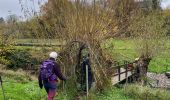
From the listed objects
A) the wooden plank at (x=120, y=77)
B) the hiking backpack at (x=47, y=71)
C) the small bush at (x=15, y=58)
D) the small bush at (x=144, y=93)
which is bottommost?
the small bush at (x=144, y=93)

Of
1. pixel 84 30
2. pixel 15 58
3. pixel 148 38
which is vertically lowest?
pixel 15 58

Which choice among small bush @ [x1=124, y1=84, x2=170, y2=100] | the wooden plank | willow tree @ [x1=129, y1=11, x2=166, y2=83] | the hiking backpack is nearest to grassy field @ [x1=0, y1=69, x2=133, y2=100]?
small bush @ [x1=124, y1=84, x2=170, y2=100]

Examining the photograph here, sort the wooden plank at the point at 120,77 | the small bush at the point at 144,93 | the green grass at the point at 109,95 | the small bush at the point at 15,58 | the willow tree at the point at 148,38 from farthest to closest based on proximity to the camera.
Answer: the small bush at the point at 15,58 < the willow tree at the point at 148,38 < the wooden plank at the point at 120,77 < the small bush at the point at 144,93 < the green grass at the point at 109,95

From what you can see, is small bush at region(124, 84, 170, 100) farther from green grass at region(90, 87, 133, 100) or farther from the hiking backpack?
the hiking backpack

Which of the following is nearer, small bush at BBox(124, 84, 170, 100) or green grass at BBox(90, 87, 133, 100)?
green grass at BBox(90, 87, 133, 100)

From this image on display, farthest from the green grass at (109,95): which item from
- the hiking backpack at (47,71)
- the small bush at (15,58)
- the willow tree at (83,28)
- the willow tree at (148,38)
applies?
the small bush at (15,58)

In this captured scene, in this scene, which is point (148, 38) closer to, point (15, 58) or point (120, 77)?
point (120, 77)

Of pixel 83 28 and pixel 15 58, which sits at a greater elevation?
pixel 83 28

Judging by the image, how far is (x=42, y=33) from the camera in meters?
20.3

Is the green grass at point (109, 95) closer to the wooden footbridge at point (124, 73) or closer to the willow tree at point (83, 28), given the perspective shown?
the willow tree at point (83, 28)

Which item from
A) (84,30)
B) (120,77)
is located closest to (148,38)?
(120,77)

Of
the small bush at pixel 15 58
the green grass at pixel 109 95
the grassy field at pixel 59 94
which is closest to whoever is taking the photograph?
the grassy field at pixel 59 94

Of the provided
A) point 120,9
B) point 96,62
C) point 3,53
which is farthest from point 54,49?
point 3,53

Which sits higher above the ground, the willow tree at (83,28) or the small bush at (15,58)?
the willow tree at (83,28)
